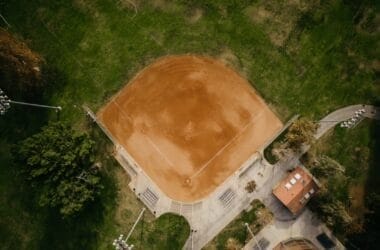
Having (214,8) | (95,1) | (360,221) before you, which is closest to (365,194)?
(360,221)

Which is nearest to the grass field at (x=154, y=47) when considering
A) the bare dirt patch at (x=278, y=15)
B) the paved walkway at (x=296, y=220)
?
the bare dirt patch at (x=278, y=15)

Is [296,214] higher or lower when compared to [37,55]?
higher

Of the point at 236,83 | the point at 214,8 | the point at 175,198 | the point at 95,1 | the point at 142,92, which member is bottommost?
the point at 175,198

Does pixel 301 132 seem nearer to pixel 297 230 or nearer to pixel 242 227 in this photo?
pixel 297 230

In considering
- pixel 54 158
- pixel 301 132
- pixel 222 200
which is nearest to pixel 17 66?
pixel 54 158

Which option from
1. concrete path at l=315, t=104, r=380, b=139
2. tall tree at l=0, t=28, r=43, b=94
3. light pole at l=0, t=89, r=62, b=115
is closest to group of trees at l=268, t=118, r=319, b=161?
concrete path at l=315, t=104, r=380, b=139

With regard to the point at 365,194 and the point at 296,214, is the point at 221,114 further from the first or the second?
the point at 365,194

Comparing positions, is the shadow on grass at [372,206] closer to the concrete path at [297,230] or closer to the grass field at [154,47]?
the concrete path at [297,230]
